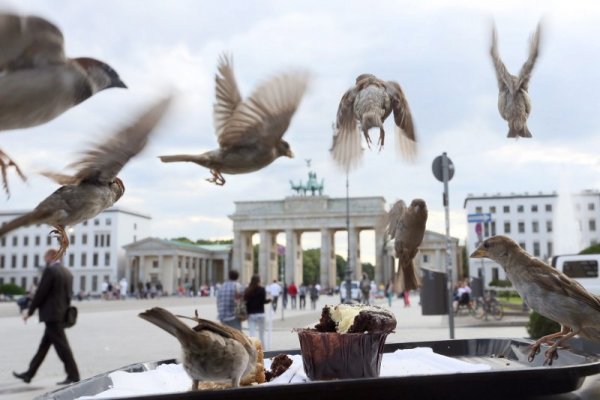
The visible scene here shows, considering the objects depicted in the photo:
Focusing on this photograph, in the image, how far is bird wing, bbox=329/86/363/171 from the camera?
2.31 metres

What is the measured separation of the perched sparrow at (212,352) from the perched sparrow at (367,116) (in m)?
0.80

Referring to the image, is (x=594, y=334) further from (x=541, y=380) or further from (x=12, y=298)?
(x=12, y=298)

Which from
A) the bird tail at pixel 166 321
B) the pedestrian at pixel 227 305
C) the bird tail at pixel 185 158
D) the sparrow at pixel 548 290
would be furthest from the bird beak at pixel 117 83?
the pedestrian at pixel 227 305

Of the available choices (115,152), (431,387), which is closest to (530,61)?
(431,387)

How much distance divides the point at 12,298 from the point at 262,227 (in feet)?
126

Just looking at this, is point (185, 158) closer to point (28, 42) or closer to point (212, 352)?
point (28, 42)

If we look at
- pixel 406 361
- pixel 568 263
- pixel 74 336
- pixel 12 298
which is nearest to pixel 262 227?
pixel 12 298

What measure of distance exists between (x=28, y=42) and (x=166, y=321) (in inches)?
33.5

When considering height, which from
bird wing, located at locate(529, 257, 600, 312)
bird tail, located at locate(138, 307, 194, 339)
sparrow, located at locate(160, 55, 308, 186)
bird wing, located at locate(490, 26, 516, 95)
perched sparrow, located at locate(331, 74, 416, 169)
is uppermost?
bird wing, located at locate(490, 26, 516, 95)

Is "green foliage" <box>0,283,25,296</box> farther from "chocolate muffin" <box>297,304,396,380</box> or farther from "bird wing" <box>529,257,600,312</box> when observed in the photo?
"bird wing" <box>529,257,600,312</box>

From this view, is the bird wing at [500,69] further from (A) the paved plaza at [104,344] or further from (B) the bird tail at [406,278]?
(A) the paved plaza at [104,344]

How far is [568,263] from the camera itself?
13195 mm

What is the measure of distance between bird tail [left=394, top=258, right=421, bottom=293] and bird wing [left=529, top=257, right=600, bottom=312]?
20.6 inches

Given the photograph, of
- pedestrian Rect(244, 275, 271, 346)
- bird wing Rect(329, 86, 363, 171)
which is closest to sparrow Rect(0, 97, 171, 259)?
bird wing Rect(329, 86, 363, 171)
